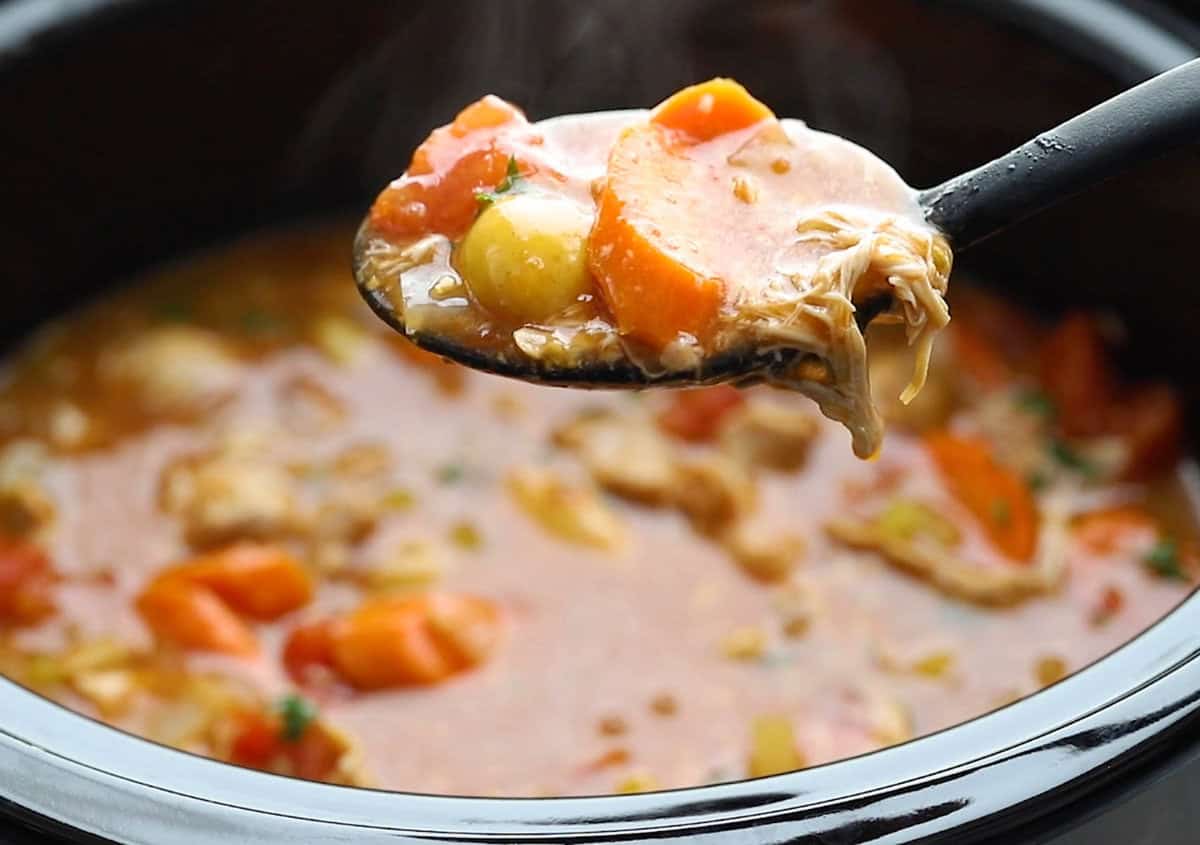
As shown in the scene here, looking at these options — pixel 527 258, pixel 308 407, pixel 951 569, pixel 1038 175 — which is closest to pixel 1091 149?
pixel 1038 175

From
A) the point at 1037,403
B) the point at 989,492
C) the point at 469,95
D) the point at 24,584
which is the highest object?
the point at 469,95

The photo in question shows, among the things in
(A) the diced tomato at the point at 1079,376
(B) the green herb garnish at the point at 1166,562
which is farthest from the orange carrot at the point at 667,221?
(A) the diced tomato at the point at 1079,376

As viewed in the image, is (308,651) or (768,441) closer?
(308,651)

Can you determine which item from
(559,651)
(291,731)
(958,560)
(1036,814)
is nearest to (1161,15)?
(958,560)

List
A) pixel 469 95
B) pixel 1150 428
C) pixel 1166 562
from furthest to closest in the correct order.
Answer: pixel 469 95 → pixel 1150 428 → pixel 1166 562

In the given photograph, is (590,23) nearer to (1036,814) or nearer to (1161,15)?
(1161,15)

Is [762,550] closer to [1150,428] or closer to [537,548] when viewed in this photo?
[537,548]

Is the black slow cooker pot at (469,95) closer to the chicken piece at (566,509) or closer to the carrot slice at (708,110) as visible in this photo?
the chicken piece at (566,509)
